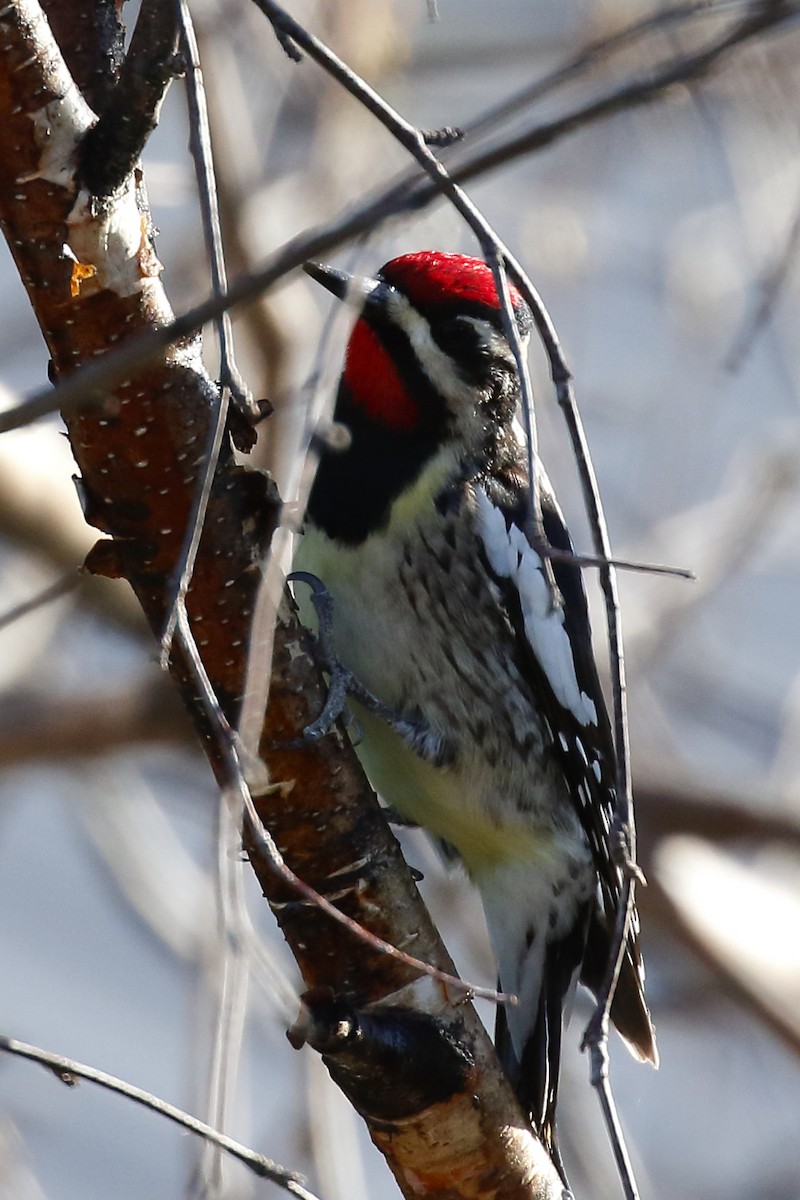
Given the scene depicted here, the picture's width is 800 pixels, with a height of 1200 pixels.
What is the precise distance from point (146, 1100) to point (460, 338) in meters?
1.52

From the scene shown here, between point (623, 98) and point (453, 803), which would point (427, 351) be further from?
point (623, 98)

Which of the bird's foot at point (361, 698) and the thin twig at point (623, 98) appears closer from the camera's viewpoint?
the thin twig at point (623, 98)

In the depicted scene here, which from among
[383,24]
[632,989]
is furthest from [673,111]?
[632,989]

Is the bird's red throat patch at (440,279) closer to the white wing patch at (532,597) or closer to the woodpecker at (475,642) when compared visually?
the woodpecker at (475,642)

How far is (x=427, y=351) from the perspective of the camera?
246 cm

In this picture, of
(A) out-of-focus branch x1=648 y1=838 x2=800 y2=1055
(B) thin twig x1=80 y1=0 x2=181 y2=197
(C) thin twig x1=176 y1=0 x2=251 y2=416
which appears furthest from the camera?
(A) out-of-focus branch x1=648 y1=838 x2=800 y2=1055

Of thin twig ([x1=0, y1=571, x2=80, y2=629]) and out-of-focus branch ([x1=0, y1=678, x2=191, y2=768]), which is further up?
out-of-focus branch ([x1=0, y1=678, x2=191, y2=768])

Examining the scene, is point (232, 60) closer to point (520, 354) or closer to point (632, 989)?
point (632, 989)

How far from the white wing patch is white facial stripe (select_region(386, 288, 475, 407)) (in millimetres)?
206

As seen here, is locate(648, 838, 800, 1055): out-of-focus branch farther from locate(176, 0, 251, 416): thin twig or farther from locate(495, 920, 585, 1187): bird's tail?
locate(176, 0, 251, 416): thin twig

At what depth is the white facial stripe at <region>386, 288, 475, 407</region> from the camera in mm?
2445

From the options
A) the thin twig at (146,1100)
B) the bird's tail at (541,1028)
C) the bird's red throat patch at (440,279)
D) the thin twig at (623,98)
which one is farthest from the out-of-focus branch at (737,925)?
the thin twig at (623,98)

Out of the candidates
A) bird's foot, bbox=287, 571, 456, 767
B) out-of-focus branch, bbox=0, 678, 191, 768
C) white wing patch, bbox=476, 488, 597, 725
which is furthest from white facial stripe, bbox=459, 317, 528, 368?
out-of-focus branch, bbox=0, 678, 191, 768

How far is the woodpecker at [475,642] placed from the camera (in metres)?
2.31
